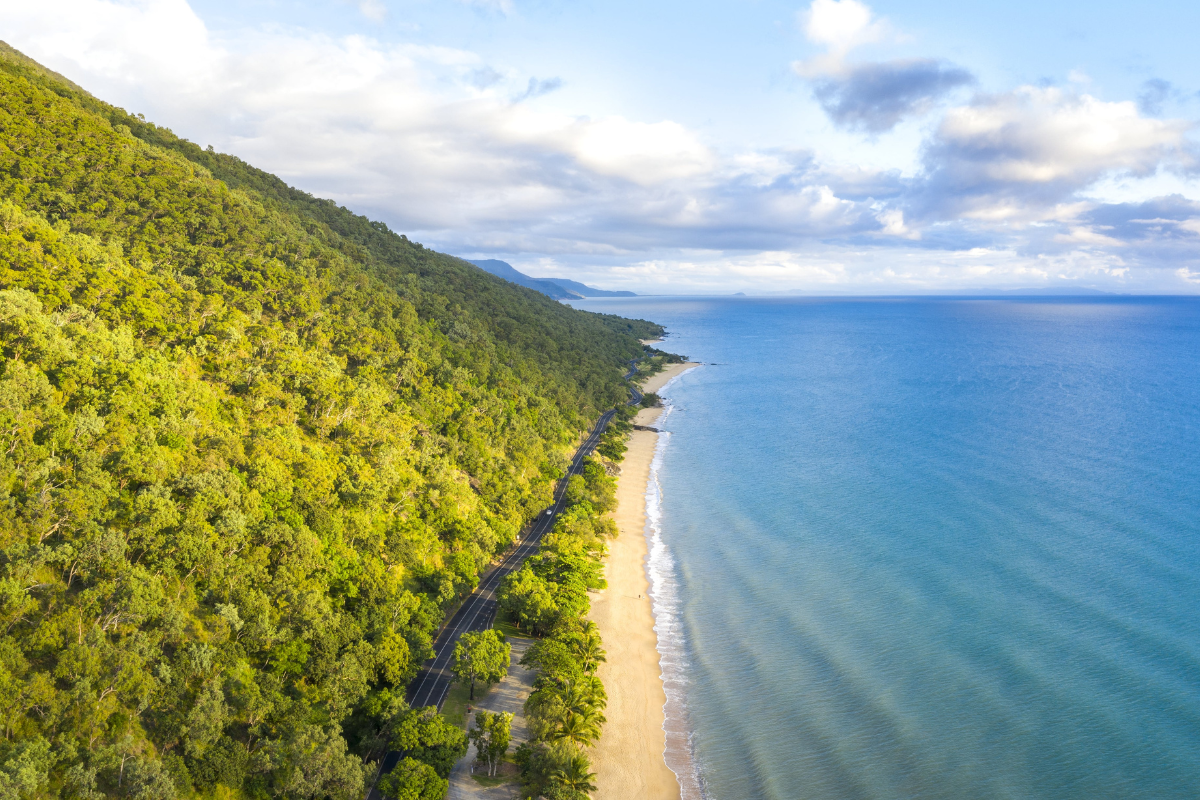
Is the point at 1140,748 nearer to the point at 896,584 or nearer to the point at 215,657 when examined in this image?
the point at 896,584

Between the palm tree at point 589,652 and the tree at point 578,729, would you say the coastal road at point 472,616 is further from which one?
the tree at point 578,729

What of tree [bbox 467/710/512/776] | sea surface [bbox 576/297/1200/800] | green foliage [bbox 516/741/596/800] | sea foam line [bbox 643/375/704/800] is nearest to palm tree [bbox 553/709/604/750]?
green foliage [bbox 516/741/596/800]

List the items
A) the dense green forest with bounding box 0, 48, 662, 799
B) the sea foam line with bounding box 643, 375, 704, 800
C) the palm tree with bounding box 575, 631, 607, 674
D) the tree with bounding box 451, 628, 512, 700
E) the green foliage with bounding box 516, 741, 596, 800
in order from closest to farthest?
the dense green forest with bounding box 0, 48, 662, 799, the green foliage with bounding box 516, 741, 596, 800, the sea foam line with bounding box 643, 375, 704, 800, the tree with bounding box 451, 628, 512, 700, the palm tree with bounding box 575, 631, 607, 674

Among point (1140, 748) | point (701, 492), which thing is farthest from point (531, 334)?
point (1140, 748)

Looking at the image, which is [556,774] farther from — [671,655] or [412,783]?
[671,655]

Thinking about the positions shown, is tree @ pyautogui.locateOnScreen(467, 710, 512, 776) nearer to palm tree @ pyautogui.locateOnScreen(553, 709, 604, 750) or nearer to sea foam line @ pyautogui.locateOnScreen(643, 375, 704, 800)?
palm tree @ pyautogui.locateOnScreen(553, 709, 604, 750)

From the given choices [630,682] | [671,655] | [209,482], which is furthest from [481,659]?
[209,482]
